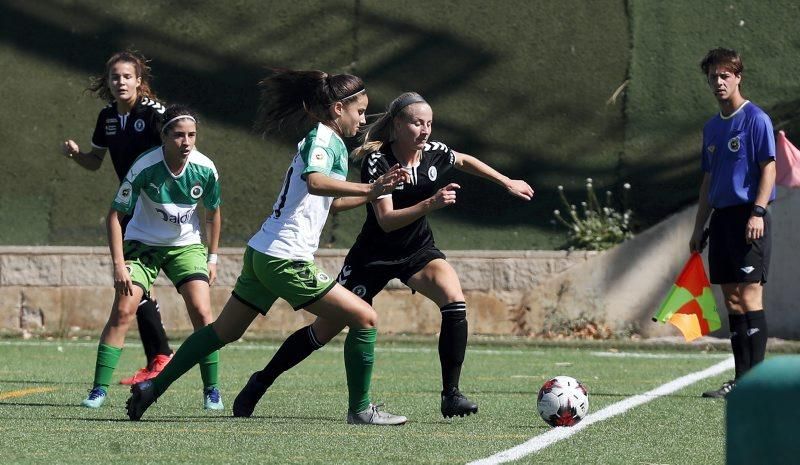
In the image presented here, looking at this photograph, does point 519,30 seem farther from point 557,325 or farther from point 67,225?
point 67,225

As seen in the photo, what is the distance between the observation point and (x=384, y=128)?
311 inches

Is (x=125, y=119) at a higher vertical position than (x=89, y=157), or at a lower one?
higher

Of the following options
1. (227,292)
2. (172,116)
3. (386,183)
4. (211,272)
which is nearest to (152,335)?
(211,272)

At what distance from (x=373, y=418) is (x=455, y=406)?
0.45 m

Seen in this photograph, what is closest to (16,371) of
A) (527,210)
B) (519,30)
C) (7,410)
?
(7,410)

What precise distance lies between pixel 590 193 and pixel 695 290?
5423 millimetres

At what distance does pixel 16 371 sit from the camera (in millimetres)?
10562

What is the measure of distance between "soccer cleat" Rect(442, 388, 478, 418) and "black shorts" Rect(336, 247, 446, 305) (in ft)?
2.25

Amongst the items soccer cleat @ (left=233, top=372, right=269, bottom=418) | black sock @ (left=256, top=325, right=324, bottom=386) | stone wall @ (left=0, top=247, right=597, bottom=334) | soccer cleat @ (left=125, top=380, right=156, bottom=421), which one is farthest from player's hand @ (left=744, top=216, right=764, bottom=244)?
stone wall @ (left=0, top=247, right=597, bottom=334)

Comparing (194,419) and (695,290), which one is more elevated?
(695,290)

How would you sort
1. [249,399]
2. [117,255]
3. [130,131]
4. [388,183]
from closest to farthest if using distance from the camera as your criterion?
[388,183], [249,399], [117,255], [130,131]

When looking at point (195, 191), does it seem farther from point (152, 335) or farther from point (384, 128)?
point (152, 335)

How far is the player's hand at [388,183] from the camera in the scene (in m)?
6.83

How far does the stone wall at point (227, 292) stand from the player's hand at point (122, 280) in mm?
5799
